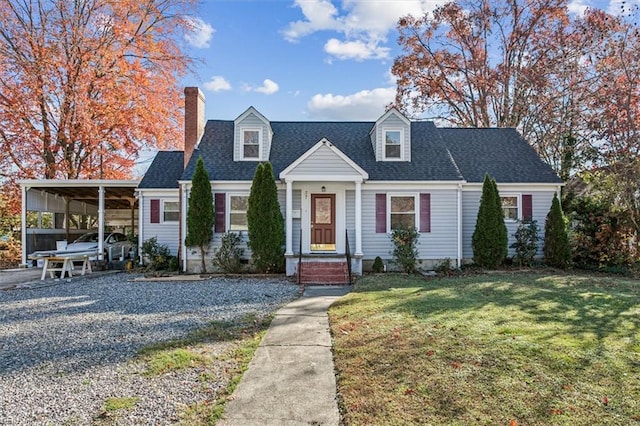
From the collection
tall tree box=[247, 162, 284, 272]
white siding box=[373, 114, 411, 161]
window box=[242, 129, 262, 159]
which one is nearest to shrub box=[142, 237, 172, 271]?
tall tree box=[247, 162, 284, 272]

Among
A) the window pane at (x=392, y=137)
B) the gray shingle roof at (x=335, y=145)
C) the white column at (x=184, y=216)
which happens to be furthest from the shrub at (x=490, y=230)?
the white column at (x=184, y=216)

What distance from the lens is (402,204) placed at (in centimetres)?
1416

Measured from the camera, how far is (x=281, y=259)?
13.3 meters

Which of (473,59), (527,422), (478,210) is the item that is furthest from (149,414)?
(473,59)

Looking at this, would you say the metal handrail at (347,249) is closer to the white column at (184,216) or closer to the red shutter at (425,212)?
the red shutter at (425,212)

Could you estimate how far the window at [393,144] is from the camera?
14844 millimetres

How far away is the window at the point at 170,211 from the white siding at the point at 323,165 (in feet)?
16.5

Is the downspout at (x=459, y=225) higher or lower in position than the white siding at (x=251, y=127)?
lower

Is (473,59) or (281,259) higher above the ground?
(473,59)

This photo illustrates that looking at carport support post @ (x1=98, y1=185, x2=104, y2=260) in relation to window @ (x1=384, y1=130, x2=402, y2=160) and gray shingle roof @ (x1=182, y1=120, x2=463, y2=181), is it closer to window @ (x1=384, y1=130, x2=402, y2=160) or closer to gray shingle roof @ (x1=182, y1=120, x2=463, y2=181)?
gray shingle roof @ (x1=182, y1=120, x2=463, y2=181)

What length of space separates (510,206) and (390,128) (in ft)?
17.2

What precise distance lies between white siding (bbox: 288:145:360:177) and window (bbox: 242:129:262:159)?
2535 mm

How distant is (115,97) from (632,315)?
73.8 ft

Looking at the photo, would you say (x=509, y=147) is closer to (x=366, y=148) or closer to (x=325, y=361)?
(x=366, y=148)
